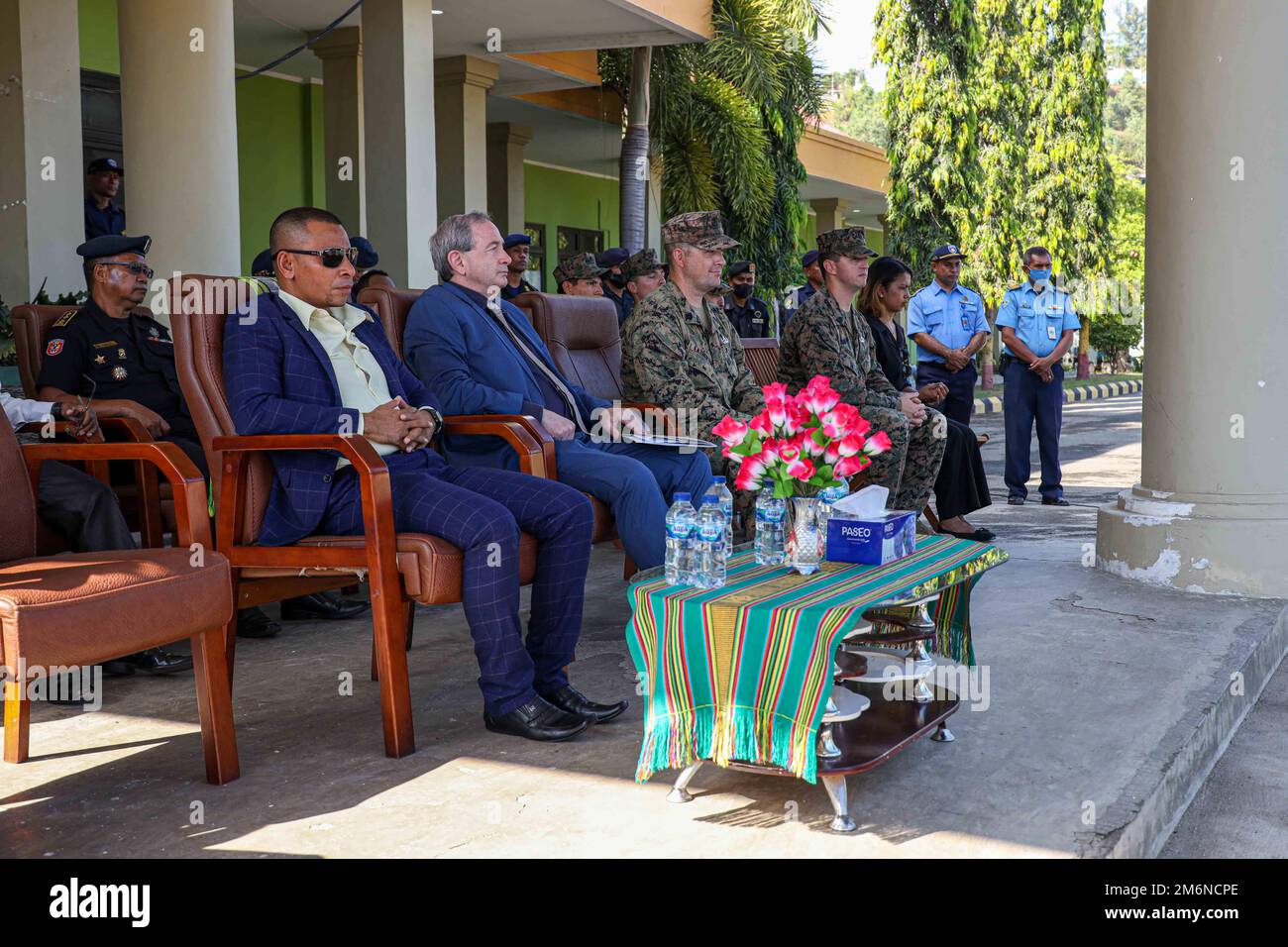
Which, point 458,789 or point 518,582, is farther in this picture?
point 518,582

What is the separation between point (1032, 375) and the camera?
816 cm

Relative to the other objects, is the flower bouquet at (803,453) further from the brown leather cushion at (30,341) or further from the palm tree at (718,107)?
the palm tree at (718,107)

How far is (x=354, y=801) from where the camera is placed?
280 cm

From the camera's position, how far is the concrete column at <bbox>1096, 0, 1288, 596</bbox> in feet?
15.6

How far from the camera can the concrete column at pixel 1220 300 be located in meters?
4.75

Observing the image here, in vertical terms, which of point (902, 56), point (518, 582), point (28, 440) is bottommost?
point (518, 582)

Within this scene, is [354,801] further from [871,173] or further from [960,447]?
[871,173]

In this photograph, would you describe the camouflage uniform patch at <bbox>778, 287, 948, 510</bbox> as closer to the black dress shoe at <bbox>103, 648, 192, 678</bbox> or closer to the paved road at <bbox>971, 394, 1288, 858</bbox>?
the paved road at <bbox>971, 394, 1288, 858</bbox>

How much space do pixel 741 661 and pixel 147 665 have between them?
2163mm

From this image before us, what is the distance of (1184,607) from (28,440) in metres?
3.85

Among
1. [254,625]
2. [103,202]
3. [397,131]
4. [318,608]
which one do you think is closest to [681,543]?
[254,625]

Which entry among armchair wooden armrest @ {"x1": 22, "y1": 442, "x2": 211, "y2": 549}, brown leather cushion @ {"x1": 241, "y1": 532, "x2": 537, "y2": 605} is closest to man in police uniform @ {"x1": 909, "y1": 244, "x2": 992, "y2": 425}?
brown leather cushion @ {"x1": 241, "y1": 532, "x2": 537, "y2": 605}
